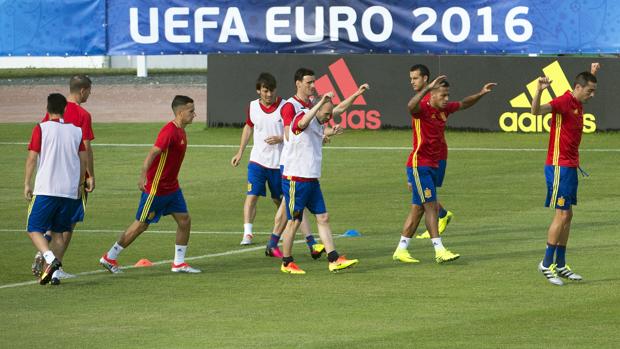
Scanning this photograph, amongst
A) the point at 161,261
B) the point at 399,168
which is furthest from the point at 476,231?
the point at 399,168

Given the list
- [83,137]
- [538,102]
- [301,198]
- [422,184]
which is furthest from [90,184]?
[538,102]

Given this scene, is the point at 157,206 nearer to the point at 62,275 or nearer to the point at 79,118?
the point at 62,275

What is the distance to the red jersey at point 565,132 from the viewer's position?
13961mm

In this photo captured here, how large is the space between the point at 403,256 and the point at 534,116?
16214 mm

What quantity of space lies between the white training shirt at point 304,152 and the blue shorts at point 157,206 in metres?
1.21

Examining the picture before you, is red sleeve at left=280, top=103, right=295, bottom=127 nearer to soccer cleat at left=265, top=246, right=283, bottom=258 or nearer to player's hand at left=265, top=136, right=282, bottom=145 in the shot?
player's hand at left=265, top=136, right=282, bottom=145

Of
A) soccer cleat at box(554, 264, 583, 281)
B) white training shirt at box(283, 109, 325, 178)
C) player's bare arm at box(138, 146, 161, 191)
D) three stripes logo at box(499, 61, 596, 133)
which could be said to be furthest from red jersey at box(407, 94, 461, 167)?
three stripes logo at box(499, 61, 596, 133)

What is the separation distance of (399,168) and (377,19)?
8.03m

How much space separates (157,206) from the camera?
48.2 feet

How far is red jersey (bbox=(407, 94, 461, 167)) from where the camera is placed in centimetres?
1565

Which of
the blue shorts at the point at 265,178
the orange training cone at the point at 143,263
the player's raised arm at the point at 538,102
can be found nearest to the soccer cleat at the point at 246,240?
the blue shorts at the point at 265,178

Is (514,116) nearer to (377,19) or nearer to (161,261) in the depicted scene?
(377,19)

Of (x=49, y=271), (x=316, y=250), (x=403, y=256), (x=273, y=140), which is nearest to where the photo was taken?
(x=49, y=271)

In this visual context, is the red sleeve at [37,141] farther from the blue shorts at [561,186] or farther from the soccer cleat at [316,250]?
the blue shorts at [561,186]
